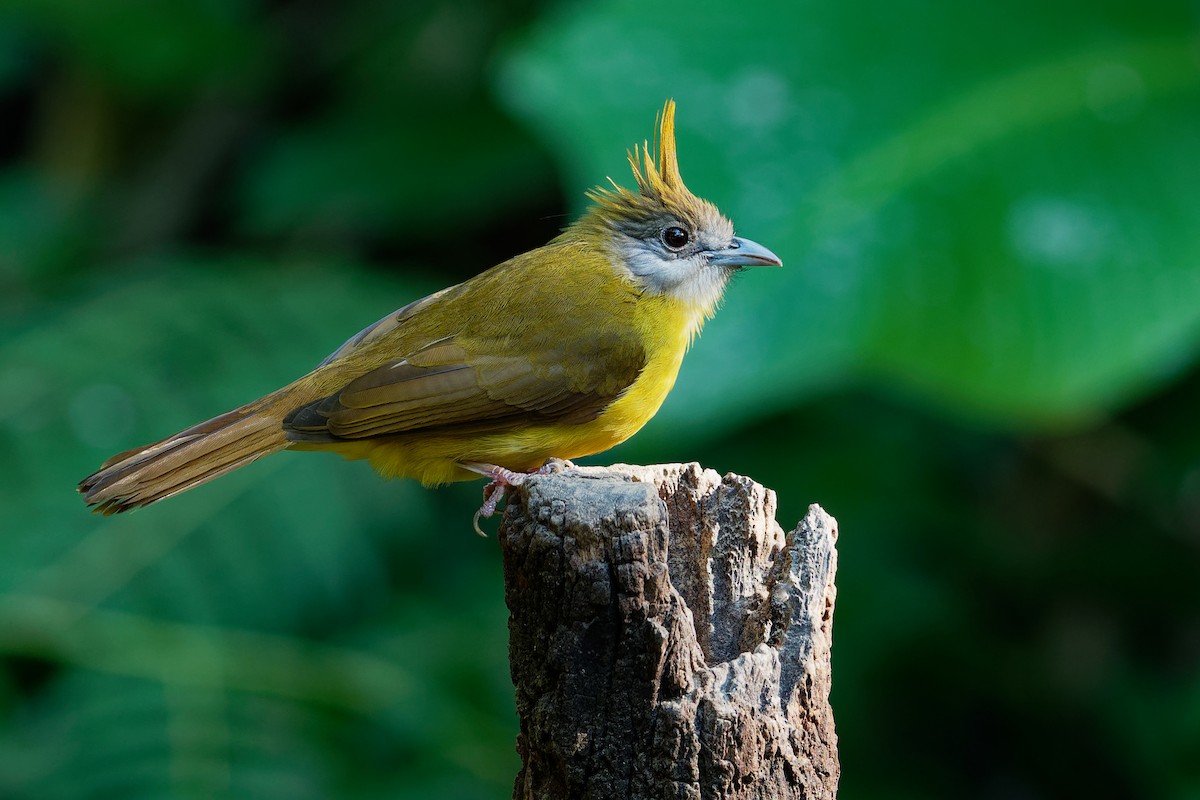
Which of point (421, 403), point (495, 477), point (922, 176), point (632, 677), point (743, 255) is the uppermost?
point (922, 176)

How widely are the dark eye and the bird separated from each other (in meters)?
0.17

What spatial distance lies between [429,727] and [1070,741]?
273cm

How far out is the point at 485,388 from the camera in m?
3.65

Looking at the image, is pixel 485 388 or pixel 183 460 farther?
pixel 485 388

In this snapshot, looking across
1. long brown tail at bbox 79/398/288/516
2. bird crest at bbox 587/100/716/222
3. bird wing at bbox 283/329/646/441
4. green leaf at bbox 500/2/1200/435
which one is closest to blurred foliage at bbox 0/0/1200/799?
green leaf at bbox 500/2/1200/435

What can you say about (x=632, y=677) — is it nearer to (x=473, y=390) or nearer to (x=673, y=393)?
(x=473, y=390)

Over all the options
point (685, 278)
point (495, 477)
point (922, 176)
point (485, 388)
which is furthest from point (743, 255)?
point (495, 477)

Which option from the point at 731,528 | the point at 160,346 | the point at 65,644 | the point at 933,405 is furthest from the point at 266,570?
the point at 731,528

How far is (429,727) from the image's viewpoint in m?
5.12

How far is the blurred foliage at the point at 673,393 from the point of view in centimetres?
423

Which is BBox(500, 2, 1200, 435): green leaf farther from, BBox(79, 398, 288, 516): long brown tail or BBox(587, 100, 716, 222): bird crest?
BBox(79, 398, 288, 516): long brown tail

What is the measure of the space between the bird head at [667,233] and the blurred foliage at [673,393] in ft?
0.33

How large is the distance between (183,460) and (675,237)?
5.39 feet

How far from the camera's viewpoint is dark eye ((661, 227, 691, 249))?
4.28 metres
